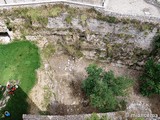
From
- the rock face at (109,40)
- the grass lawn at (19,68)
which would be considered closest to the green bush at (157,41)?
the rock face at (109,40)

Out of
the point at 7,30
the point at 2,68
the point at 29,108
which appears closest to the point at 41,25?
the point at 7,30

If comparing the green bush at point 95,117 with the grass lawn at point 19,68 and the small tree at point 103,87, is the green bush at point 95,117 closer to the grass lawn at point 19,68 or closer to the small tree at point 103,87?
the small tree at point 103,87

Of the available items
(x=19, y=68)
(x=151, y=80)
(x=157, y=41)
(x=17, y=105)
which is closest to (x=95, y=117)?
(x=17, y=105)

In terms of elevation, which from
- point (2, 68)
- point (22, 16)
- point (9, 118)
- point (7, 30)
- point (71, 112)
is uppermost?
point (22, 16)

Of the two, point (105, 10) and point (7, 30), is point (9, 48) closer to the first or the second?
point (7, 30)

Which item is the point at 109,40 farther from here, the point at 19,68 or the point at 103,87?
the point at 19,68

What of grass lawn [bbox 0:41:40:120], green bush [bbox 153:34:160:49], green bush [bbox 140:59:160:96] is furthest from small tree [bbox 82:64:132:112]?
grass lawn [bbox 0:41:40:120]

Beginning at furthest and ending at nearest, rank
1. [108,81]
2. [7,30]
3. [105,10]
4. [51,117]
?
[7,30] < [105,10] < [108,81] < [51,117]

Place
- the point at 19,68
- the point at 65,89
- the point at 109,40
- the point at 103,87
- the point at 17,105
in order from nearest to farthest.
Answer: the point at 103,87 < the point at 17,105 < the point at 19,68 < the point at 65,89 < the point at 109,40
